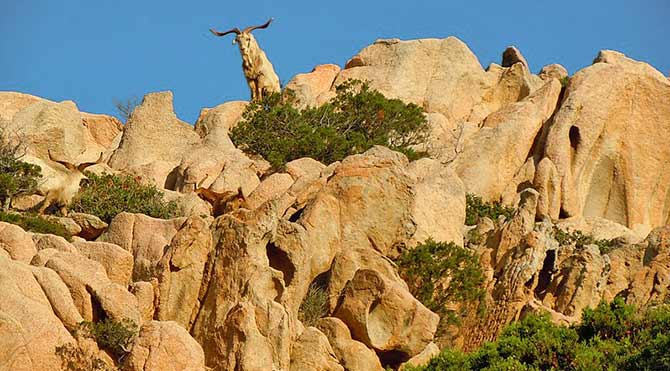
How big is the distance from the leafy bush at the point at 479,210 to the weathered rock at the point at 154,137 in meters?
6.89

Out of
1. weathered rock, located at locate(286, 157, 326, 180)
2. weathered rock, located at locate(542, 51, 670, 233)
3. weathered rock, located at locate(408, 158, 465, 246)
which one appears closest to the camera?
weathered rock, located at locate(408, 158, 465, 246)

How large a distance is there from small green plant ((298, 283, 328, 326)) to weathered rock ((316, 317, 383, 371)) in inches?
19.0

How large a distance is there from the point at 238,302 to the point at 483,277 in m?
7.13

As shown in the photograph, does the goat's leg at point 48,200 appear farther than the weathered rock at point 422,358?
Yes

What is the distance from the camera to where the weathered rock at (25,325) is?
26.5 m

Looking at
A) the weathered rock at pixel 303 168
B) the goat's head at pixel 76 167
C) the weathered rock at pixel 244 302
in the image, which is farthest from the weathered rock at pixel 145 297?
the goat's head at pixel 76 167

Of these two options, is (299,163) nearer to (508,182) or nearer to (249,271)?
(508,182)

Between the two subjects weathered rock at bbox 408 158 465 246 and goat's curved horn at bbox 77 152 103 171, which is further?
goat's curved horn at bbox 77 152 103 171

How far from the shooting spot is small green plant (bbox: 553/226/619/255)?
41.0 meters

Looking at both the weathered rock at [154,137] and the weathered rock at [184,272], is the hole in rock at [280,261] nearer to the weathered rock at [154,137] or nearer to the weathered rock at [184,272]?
the weathered rock at [184,272]

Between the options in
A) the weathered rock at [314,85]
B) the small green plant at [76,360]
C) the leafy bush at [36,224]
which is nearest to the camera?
the small green plant at [76,360]

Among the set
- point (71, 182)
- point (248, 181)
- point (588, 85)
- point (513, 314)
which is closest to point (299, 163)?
point (248, 181)

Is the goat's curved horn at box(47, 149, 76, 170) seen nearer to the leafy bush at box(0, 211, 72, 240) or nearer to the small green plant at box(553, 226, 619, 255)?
the leafy bush at box(0, 211, 72, 240)

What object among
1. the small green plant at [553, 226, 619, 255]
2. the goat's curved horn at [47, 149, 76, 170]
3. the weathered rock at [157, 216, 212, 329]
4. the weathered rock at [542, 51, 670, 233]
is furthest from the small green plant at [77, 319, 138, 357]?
the weathered rock at [542, 51, 670, 233]
